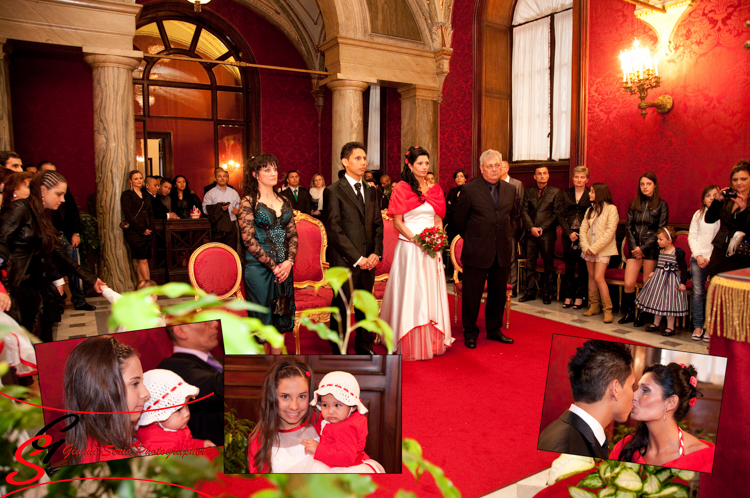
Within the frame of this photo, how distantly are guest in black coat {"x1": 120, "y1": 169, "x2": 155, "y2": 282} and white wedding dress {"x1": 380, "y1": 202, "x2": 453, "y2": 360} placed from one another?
3.67 metres

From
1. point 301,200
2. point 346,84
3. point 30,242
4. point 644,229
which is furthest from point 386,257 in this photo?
point 346,84

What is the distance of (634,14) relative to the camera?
604 centimetres

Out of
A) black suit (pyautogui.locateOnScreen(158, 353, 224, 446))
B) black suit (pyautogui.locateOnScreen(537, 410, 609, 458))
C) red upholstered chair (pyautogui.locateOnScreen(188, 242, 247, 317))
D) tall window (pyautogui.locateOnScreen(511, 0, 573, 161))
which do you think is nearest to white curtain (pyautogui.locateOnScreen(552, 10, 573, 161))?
tall window (pyautogui.locateOnScreen(511, 0, 573, 161))

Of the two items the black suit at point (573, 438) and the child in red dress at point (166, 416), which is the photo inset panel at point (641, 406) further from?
the child in red dress at point (166, 416)

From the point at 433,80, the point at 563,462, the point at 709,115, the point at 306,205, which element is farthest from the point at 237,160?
the point at 563,462

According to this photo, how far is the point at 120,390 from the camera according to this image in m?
1.02

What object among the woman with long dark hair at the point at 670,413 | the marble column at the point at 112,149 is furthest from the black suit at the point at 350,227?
the marble column at the point at 112,149

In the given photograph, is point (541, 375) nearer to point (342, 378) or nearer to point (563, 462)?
point (563, 462)

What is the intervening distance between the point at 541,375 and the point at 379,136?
26.0 ft

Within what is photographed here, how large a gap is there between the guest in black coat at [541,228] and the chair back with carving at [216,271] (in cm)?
393

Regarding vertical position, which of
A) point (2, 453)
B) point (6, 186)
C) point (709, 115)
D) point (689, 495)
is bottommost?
point (689, 495)

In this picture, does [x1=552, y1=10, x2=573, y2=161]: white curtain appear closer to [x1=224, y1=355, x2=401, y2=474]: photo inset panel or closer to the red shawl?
the red shawl

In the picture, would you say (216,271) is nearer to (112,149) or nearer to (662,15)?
(112,149)

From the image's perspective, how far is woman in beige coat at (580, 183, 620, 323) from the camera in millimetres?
5324
